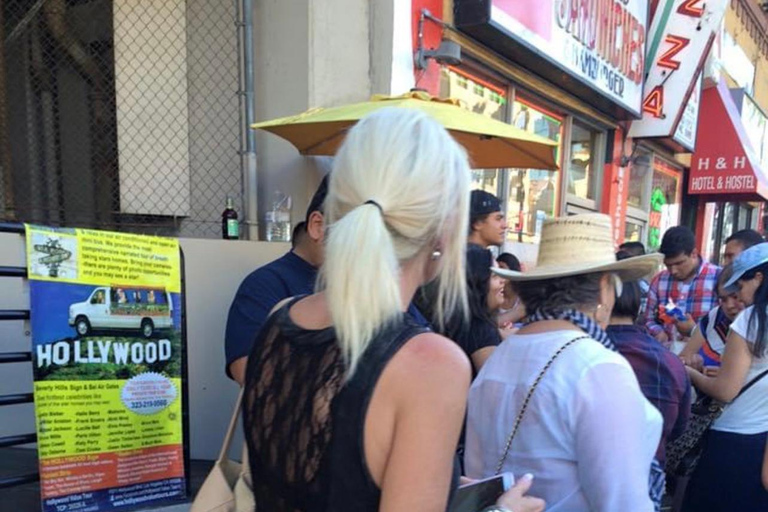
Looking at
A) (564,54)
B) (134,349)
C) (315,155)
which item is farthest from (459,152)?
(564,54)

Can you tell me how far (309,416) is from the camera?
1.01 metres

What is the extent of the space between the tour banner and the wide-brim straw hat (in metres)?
1.78

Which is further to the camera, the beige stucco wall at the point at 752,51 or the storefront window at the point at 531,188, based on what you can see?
the beige stucco wall at the point at 752,51

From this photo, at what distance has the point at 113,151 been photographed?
4.40 metres

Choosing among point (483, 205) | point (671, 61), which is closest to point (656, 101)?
point (671, 61)

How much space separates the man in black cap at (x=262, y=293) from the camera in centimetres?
237

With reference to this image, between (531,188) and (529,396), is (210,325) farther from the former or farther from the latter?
(531,188)

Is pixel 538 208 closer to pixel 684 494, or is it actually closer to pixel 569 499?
pixel 684 494

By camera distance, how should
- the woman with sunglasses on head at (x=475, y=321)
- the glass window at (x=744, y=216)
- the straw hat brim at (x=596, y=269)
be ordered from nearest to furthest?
1. the straw hat brim at (x=596, y=269)
2. the woman with sunglasses on head at (x=475, y=321)
3. the glass window at (x=744, y=216)

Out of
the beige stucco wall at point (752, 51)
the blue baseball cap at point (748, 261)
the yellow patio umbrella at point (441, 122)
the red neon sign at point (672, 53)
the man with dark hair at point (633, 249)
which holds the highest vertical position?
the beige stucco wall at point (752, 51)

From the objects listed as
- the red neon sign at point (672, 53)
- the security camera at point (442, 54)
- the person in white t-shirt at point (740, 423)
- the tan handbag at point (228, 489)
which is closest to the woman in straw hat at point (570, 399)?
the tan handbag at point (228, 489)

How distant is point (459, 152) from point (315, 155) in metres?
2.91

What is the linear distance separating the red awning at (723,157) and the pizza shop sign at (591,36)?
146 inches

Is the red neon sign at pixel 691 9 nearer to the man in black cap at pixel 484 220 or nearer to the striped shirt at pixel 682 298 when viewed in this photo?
the striped shirt at pixel 682 298
